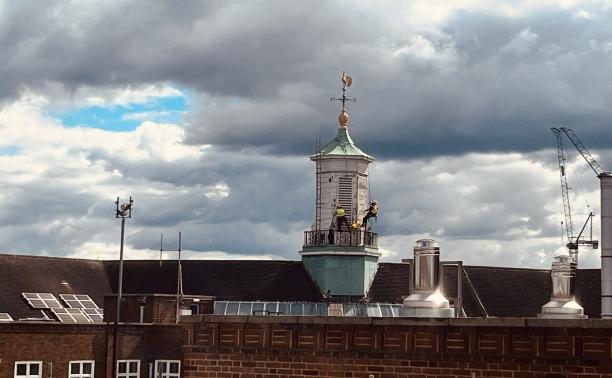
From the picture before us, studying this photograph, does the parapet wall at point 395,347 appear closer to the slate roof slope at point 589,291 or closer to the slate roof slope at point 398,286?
the slate roof slope at point 398,286

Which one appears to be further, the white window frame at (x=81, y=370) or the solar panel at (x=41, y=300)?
the solar panel at (x=41, y=300)

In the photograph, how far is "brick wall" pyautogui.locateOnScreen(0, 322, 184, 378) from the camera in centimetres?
5650

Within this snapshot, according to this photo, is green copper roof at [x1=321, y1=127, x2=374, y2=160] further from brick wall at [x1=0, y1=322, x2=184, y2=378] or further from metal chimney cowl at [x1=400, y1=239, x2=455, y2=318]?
metal chimney cowl at [x1=400, y1=239, x2=455, y2=318]

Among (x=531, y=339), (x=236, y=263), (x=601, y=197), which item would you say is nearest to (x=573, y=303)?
(x=531, y=339)

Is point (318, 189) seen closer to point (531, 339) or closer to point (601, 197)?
point (601, 197)

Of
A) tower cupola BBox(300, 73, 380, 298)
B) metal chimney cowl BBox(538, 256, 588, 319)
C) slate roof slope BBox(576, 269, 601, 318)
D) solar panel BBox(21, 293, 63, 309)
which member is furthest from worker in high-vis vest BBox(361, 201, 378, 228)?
metal chimney cowl BBox(538, 256, 588, 319)

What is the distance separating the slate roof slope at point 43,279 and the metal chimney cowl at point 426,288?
4916 centimetres

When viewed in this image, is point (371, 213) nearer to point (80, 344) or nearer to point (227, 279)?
point (227, 279)

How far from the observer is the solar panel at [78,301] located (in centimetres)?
7081

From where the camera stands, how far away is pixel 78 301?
235ft

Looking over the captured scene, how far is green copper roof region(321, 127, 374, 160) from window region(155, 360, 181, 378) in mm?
19344

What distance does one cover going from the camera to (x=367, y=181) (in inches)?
3014

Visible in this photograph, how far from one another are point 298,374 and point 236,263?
185ft

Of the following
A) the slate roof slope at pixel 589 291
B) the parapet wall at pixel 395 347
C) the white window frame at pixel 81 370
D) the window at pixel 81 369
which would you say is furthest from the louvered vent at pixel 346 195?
the parapet wall at pixel 395 347
